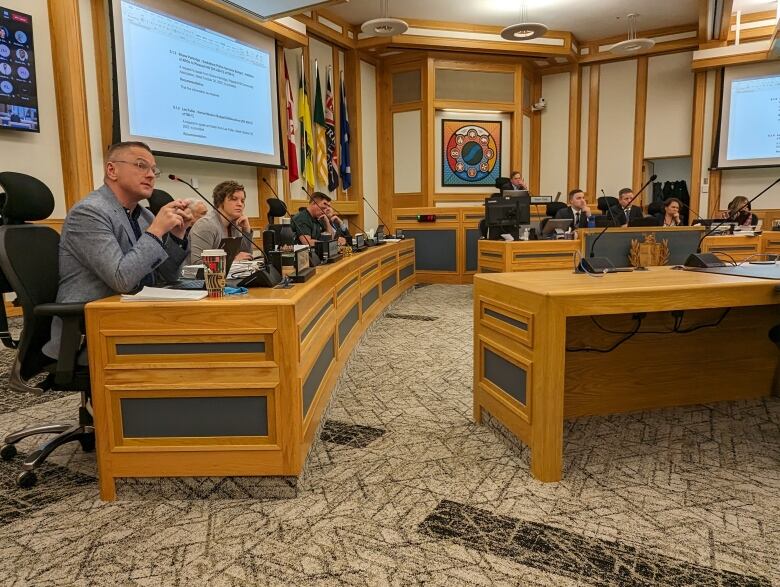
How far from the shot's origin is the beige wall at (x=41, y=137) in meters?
4.24

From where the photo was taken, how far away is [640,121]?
912 centimetres

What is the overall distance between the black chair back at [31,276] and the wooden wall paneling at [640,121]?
9.11 m

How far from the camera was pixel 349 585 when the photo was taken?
1.41 meters

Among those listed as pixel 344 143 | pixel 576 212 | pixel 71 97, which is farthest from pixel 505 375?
pixel 344 143

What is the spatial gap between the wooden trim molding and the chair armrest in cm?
916

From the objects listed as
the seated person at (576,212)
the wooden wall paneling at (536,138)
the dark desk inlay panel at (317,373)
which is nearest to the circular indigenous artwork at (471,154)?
the wooden wall paneling at (536,138)

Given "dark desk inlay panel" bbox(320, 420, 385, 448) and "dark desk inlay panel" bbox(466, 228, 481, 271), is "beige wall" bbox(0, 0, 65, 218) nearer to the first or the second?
"dark desk inlay panel" bbox(320, 420, 385, 448)

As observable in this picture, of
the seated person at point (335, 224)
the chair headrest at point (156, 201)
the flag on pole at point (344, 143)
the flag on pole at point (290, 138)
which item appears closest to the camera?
the chair headrest at point (156, 201)

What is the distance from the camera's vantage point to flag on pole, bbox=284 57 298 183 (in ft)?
22.3

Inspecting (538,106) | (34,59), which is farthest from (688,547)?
(538,106)

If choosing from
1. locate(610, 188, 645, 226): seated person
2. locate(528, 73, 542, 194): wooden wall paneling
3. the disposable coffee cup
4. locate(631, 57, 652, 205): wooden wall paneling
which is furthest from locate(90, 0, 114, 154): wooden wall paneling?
locate(631, 57, 652, 205): wooden wall paneling

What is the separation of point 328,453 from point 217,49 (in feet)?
15.8

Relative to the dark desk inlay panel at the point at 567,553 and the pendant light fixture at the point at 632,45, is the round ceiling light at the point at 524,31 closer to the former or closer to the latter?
the pendant light fixture at the point at 632,45

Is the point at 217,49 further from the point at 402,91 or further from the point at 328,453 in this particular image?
the point at 328,453
